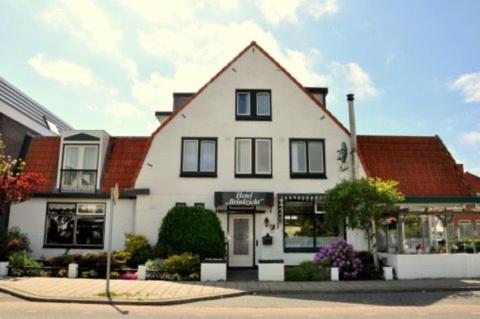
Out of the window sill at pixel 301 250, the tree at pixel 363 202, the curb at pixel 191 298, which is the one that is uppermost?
the tree at pixel 363 202

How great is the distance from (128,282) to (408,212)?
37.5 feet

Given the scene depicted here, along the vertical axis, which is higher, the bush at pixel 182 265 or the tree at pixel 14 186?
the tree at pixel 14 186

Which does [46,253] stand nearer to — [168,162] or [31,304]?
[168,162]

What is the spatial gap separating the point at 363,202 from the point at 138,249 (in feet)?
31.3

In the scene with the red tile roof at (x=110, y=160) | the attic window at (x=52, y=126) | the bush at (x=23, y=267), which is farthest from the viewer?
the attic window at (x=52, y=126)

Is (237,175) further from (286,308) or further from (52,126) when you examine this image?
(52,126)

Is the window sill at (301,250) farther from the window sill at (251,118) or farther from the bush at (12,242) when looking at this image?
the bush at (12,242)

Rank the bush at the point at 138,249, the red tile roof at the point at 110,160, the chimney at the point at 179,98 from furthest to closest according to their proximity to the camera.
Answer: the chimney at the point at 179,98 → the red tile roof at the point at 110,160 → the bush at the point at 138,249

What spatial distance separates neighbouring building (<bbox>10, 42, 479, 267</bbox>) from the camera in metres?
19.5

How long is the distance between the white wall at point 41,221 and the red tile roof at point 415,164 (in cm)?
1163

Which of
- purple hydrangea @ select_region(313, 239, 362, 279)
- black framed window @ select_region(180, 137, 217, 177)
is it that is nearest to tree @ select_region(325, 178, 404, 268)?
purple hydrangea @ select_region(313, 239, 362, 279)

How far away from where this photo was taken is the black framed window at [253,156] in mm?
20031

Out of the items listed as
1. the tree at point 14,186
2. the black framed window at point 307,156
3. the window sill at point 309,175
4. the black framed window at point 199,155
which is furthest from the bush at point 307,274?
the tree at point 14,186

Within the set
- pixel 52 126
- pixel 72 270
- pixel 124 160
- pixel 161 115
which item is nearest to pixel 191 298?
pixel 72 270
